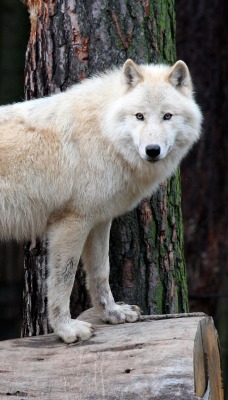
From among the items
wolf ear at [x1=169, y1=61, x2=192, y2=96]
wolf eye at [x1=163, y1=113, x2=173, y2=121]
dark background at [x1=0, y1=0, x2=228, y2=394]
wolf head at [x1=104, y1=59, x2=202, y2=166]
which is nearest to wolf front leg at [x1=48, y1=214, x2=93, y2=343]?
wolf head at [x1=104, y1=59, x2=202, y2=166]

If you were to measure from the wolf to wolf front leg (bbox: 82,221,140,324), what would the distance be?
0.94 feet

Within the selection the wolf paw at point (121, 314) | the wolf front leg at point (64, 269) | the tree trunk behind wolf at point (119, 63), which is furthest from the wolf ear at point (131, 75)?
the wolf paw at point (121, 314)

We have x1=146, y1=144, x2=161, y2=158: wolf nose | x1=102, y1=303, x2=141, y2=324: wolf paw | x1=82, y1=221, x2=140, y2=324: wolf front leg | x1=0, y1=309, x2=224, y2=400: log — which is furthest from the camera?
x1=82, y1=221, x2=140, y2=324: wolf front leg

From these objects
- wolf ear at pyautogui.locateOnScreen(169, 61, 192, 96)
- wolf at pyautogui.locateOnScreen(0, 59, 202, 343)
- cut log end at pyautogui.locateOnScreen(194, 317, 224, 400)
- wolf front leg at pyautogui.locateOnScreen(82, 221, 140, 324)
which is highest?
wolf ear at pyautogui.locateOnScreen(169, 61, 192, 96)

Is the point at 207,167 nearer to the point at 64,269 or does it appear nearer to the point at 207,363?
the point at 64,269

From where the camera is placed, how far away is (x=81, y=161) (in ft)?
21.6

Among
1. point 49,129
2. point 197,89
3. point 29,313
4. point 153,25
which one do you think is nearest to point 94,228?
point 49,129

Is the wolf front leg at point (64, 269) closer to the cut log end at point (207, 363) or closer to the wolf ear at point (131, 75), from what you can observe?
the cut log end at point (207, 363)

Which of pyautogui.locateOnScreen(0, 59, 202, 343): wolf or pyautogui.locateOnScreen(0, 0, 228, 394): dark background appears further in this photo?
pyautogui.locateOnScreen(0, 0, 228, 394): dark background

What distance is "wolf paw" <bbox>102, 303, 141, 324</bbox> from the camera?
6.87 metres

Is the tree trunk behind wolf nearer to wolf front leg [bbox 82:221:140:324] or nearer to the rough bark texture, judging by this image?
wolf front leg [bbox 82:221:140:324]

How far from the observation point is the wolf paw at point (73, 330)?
6441mm

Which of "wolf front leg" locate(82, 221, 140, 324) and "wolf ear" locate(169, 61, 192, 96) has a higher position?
"wolf ear" locate(169, 61, 192, 96)

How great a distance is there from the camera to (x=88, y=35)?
296 inches
